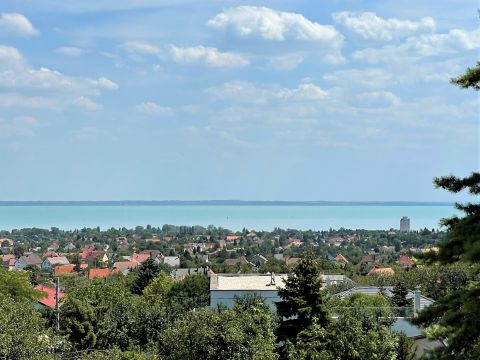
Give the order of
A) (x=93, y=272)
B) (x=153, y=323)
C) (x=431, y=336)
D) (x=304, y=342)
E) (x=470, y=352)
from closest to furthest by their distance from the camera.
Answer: (x=470, y=352), (x=431, y=336), (x=304, y=342), (x=153, y=323), (x=93, y=272)

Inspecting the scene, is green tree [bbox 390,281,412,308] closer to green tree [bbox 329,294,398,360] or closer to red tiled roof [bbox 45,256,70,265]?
green tree [bbox 329,294,398,360]

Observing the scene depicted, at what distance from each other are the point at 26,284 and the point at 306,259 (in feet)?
66.3

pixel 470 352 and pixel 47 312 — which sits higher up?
pixel 470 352

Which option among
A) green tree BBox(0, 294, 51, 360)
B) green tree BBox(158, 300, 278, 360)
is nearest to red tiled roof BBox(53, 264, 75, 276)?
green tree BBox(158, 300, 278, 360)

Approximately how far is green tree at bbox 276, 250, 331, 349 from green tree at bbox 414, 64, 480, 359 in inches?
782

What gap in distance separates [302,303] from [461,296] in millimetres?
20655

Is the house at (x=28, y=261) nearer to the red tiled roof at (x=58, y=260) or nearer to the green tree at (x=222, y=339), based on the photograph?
the red tiled roof at (x=58, y=260)

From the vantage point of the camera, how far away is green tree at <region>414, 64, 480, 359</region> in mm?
8211

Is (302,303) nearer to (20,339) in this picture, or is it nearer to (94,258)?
(20,339)

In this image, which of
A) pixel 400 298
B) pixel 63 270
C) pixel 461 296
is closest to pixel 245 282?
pixel 400 298

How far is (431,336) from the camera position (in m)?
9.95

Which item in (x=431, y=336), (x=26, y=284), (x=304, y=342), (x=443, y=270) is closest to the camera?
(x=431, y=336)

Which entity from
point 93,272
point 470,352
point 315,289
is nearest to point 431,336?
point 470,352

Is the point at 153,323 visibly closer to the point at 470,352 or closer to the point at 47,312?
the point at 47,312
